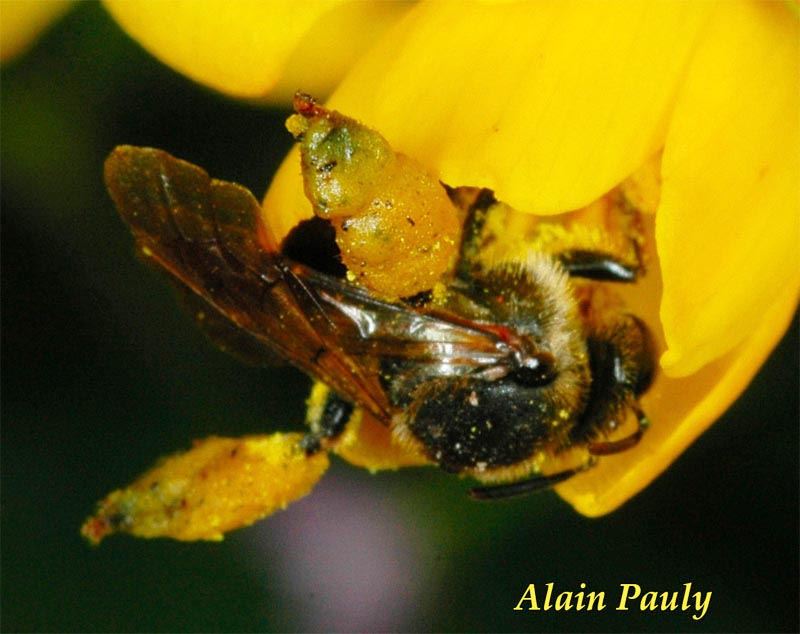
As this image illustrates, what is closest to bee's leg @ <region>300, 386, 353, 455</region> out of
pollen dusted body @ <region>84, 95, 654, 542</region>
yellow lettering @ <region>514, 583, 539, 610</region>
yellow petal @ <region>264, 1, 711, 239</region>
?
pollen dusted body @ <region>84, 95, 654, 542</region>

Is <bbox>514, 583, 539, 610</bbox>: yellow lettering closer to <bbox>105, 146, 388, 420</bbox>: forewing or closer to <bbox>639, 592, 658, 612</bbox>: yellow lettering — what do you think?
<bbox>639, 592, 658, 612</bbox>: yellow lettering

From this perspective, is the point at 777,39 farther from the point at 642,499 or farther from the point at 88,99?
the point at 88,99

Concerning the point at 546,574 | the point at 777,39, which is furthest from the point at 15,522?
the point at 777,39

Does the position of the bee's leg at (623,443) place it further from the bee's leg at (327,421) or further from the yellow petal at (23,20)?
the yellow petal at (23,20)

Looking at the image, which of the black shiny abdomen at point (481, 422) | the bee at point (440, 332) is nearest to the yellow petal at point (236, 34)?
the bee at point (440, 332)

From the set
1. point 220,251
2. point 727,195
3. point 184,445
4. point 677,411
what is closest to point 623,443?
point 677,411

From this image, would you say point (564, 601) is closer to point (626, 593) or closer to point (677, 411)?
point (626, 593)
